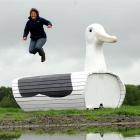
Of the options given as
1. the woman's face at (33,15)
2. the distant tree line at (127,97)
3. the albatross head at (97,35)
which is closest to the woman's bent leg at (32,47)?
the woman's face at (33,15)

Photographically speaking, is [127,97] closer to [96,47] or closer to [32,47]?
[96,47]

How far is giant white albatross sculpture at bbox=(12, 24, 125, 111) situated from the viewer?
1533 inches

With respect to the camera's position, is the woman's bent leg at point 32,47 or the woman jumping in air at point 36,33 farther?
the woman's bent leg at point 32,47

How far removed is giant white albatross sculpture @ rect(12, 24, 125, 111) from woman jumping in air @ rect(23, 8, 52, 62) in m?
8.91

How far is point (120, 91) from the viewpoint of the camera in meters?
40.9

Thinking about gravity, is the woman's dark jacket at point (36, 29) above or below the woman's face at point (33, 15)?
below

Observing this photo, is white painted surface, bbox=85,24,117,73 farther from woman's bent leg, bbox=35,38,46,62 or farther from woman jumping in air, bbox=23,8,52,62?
woman's bent leg, bbox=35,38,46,62

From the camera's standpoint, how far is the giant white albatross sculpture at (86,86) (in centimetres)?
3894

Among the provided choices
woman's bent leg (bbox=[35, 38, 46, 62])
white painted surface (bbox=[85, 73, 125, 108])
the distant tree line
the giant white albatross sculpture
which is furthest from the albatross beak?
the distant tree line

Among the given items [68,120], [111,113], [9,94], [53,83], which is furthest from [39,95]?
[9,94]

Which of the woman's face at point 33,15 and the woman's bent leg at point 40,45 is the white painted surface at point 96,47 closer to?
the woman's face at point 33,15

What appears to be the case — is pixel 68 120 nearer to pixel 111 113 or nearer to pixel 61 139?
pixel 111 113

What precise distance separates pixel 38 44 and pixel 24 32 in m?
1.13

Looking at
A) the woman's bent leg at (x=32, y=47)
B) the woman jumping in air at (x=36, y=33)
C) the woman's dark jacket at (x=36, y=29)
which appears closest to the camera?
the woman jumping in air at (x=36, y=33)
